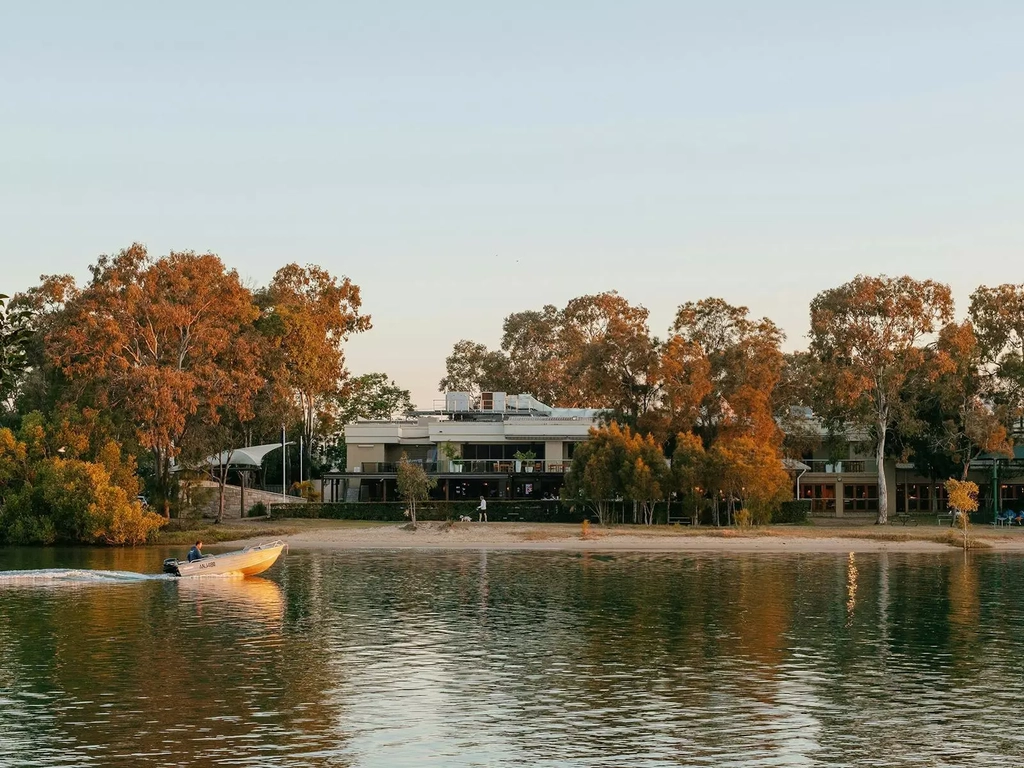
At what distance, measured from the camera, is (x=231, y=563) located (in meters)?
53.1

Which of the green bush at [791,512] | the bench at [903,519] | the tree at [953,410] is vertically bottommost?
the bench at [903,519]

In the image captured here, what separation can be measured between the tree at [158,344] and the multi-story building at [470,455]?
738 inches

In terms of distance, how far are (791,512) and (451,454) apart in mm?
24862

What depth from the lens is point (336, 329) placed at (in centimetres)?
10175

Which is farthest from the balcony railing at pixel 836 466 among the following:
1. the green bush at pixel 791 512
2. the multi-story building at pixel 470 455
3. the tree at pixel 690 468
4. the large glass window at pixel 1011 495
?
the tree at pixel 690 468

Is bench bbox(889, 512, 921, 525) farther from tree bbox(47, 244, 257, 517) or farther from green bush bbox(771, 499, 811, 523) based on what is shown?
tree bbox(47, 244, 257, 517)

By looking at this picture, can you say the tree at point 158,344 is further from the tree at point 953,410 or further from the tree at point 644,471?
the tree at point 953,410

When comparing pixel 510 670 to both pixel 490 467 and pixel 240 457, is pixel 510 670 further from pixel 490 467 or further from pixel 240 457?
pixel 240 457

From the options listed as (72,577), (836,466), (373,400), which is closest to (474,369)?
(373,400)

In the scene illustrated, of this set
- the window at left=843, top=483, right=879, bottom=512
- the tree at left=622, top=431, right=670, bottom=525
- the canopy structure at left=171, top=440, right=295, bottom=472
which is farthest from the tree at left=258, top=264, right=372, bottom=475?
the window at left=843, top=483, right=879, bottom=512

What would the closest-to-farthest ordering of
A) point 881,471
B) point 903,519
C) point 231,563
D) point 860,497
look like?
point 231,563
point 881,471
point 903,519
point 860,497

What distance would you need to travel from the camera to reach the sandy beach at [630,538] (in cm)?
7106

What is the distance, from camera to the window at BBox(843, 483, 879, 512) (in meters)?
95.3

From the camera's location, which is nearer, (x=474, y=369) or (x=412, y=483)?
(x=412, y=483)
